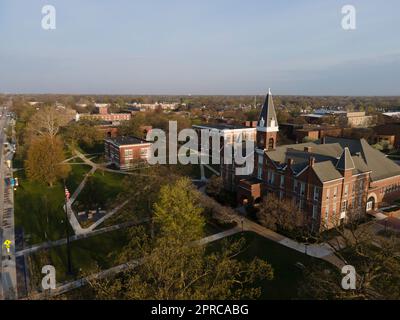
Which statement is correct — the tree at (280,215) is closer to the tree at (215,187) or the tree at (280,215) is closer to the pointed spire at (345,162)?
the pointed spire at (345,162)

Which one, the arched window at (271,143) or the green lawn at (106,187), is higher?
the arched window at (271,143)

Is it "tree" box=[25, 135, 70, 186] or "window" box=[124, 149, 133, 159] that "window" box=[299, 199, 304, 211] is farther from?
"window" box=[124, 149, 133, 159]

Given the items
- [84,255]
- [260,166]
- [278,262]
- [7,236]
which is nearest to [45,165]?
[7,236]

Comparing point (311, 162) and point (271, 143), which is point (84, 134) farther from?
point (311, 162)

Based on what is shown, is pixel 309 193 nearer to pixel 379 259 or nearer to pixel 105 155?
pixel 379 259

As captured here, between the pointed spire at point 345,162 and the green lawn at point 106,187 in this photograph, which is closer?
the pointed spire at point 345,162

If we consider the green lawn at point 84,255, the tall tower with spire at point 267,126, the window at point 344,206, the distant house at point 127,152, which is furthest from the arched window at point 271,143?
the distant house at point 127,152

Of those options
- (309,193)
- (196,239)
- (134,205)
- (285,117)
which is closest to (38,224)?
(134,205)
